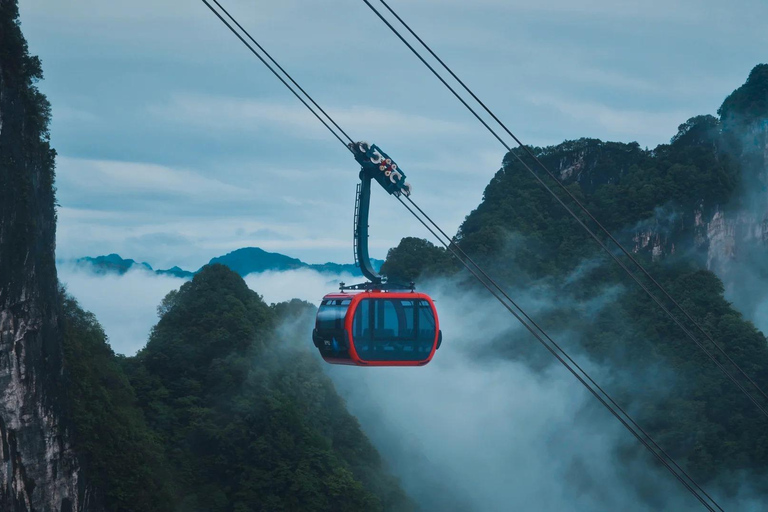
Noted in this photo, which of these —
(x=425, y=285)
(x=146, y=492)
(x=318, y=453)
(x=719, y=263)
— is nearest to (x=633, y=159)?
(x=719, y=263)

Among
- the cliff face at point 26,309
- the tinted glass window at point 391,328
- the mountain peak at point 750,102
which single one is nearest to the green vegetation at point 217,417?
the cliff face at point 26,309

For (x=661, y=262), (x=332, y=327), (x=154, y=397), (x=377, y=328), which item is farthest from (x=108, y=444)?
(x=661, y=262)

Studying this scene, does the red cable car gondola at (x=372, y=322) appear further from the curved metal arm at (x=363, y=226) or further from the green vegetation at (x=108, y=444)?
the green vegetation at (x=108, y=444)

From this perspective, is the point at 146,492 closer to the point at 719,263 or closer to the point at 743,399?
the point at 743,399

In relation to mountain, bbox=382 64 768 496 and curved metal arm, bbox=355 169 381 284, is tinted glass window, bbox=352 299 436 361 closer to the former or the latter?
curved metal arm, bbox=355 169 381 284

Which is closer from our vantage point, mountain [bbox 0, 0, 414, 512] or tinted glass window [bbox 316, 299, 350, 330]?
tinted glass window [bbox 316, 299, 350, 330]

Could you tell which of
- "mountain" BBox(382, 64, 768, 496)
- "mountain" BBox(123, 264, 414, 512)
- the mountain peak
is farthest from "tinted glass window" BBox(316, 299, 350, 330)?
the mountain peak

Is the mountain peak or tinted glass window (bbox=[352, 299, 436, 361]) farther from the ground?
the mountain peak

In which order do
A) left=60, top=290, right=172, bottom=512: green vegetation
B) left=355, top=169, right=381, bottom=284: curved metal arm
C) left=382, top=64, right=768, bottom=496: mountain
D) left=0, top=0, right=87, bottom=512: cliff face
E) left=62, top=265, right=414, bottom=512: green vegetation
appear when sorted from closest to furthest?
left=355, top=169, right=381, bottom=284: curved metal arm → left=0, top=0, right=87, bottom=512: cliff face → left=60, top=290, right=172, bottom=512: green vegetation → left=62, top=265, right=414, bottom=512: green vegetation → left=382, top=64, right=768, bottom=496: mountain
